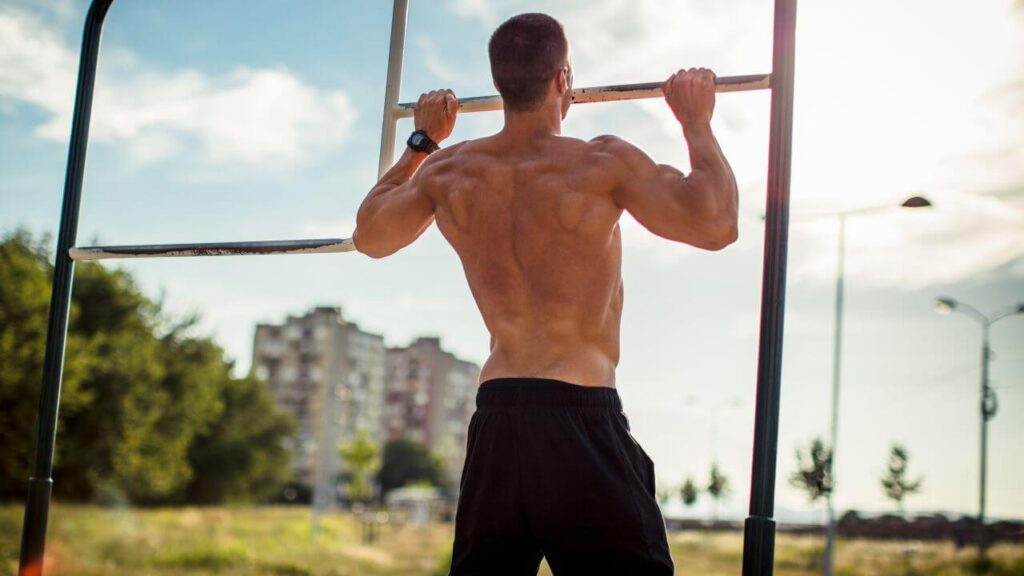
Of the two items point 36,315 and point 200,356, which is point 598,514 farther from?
point 200,356

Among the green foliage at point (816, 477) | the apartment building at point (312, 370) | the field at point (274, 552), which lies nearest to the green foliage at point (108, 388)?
the field at point (274, 552)

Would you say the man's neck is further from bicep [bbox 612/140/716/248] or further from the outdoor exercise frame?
the outdoor exercise frame

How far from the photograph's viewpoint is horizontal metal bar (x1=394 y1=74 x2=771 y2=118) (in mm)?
2312

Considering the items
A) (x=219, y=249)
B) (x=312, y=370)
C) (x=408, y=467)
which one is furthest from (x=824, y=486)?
(x=312, y=370)

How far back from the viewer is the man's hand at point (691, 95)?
221 centimetres

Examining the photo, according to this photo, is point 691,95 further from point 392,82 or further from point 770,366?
point 392,82

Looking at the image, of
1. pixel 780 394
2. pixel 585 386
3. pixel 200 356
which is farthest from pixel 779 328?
pixel 200 356

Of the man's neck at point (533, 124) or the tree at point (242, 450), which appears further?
the tree at point (242, 450)

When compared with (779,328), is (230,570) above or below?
below

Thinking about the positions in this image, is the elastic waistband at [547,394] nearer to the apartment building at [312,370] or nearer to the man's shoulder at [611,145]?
the man's shoulder at [611,145]

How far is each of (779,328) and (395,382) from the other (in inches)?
3291

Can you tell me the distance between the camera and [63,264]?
11.5 feet

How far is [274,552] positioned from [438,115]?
29551mm

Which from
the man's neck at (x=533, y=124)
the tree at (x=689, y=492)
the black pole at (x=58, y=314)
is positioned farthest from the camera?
Answer: the tree at (x=689, y=492)
